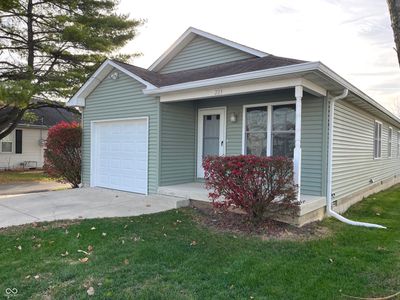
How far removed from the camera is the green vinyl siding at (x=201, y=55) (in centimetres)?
882

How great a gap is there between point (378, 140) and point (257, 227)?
8869 mm

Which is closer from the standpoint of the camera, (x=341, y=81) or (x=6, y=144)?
(x=341, y=81)

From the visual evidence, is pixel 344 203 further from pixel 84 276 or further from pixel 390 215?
pixel 84 276

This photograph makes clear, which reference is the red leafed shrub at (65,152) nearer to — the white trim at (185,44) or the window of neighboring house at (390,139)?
the white trim at (185,44)

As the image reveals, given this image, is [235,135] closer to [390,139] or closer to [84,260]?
[84,260]

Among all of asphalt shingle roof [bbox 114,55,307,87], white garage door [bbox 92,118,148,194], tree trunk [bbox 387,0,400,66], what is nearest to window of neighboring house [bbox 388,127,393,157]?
asphalt shingle roof [bbox 114,55,307,87]

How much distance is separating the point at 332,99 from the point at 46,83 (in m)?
11.9

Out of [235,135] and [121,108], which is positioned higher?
[121,108]

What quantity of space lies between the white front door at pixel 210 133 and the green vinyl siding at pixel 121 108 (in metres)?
1.43

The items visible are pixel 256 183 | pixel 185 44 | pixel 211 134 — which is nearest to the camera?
pixel 256 183

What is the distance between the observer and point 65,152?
34.8ft

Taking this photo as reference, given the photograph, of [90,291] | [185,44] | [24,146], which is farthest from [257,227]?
[24,146]

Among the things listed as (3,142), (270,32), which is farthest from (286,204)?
(3,142)

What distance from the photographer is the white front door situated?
→ 8.57m
